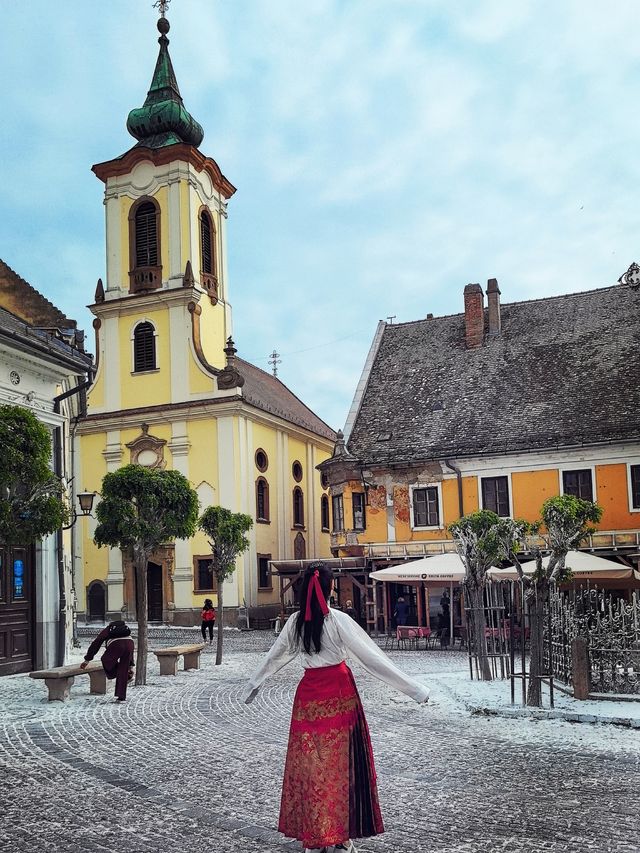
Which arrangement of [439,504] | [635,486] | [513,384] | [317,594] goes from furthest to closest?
[513,384] → [439,504] → [635,486] → [317,594]

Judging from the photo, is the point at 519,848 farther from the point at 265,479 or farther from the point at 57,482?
the point at 265,479

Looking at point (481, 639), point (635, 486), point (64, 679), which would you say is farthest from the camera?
point (635, 486)

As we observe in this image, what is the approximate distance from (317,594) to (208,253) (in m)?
35.1

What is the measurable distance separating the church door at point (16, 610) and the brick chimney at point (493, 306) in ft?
68.4

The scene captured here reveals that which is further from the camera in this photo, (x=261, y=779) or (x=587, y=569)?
(x=587, y=569)

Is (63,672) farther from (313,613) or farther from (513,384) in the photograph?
(513,384)

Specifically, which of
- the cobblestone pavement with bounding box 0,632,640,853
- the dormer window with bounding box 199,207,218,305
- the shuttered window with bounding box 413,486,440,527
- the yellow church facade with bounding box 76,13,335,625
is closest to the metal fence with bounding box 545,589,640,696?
the cobblestone pavement with bounding box 0,632,640,853

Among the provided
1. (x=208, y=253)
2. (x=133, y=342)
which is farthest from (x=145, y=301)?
(x=208, y=253)

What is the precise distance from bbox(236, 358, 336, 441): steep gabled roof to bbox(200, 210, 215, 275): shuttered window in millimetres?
5347

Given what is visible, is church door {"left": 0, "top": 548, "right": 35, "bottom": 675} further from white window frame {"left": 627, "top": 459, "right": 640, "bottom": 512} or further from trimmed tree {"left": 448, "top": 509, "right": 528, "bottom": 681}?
white window frame {"left": 627, "top": 459, "right": 640, "bottom": 512}

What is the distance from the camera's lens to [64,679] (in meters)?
13.9

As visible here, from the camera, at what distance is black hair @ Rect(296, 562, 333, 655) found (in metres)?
5.92

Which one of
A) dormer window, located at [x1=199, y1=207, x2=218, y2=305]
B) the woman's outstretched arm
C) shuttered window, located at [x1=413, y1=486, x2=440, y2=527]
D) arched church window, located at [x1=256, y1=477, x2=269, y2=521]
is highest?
dormer window, located at [x1=199, y1=207, x2=218, y2=305]

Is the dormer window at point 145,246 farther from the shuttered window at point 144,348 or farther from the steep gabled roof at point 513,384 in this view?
the steep gabled roof at point 513,384
